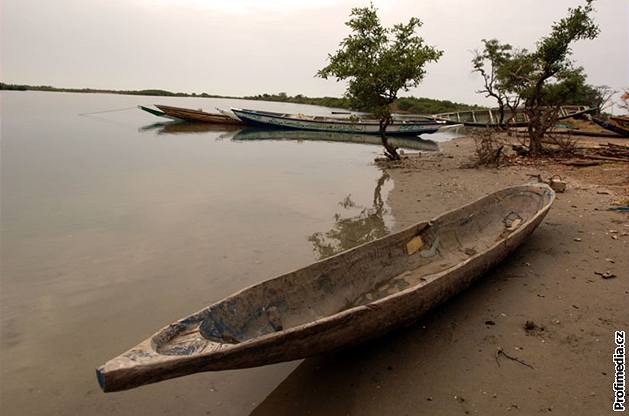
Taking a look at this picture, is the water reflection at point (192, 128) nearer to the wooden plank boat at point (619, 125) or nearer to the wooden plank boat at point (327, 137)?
the wooden plank boat at point (327, 137)

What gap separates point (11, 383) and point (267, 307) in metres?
2.12

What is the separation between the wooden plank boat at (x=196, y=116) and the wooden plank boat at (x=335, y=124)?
2426 millimetres

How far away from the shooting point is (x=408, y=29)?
13.1m

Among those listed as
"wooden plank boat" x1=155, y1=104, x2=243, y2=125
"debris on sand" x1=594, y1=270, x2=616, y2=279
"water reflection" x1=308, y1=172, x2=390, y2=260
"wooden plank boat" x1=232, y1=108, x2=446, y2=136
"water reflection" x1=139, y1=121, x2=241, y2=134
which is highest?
"wooden plank boat" x1=155, y1=104, x2=243, y2=125

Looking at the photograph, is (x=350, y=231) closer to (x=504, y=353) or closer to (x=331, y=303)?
(x=331, y=303)

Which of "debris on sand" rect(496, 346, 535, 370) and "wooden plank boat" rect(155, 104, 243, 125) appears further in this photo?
"wooden plank boat" rect(155, 104, 243, 125)

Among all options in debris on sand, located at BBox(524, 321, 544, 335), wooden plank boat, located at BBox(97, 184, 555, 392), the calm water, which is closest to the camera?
wooden plank boat, located at BBox(97, 184, 555, 392)

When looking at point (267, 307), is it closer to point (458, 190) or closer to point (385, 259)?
point (385, 259)

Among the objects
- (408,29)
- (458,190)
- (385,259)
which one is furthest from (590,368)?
(408,29)

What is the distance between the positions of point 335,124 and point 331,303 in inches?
859

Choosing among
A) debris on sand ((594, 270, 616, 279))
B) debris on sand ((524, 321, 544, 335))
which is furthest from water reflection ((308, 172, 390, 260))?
debris on sand ((594, 270, 616, 279))

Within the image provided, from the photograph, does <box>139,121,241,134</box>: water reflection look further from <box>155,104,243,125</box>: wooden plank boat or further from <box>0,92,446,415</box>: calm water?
<box>0,92,446,415</box>: calm water

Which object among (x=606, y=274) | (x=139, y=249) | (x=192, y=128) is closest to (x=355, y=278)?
(x=606, y=274)

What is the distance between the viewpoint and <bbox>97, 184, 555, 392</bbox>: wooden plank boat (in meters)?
2.27
